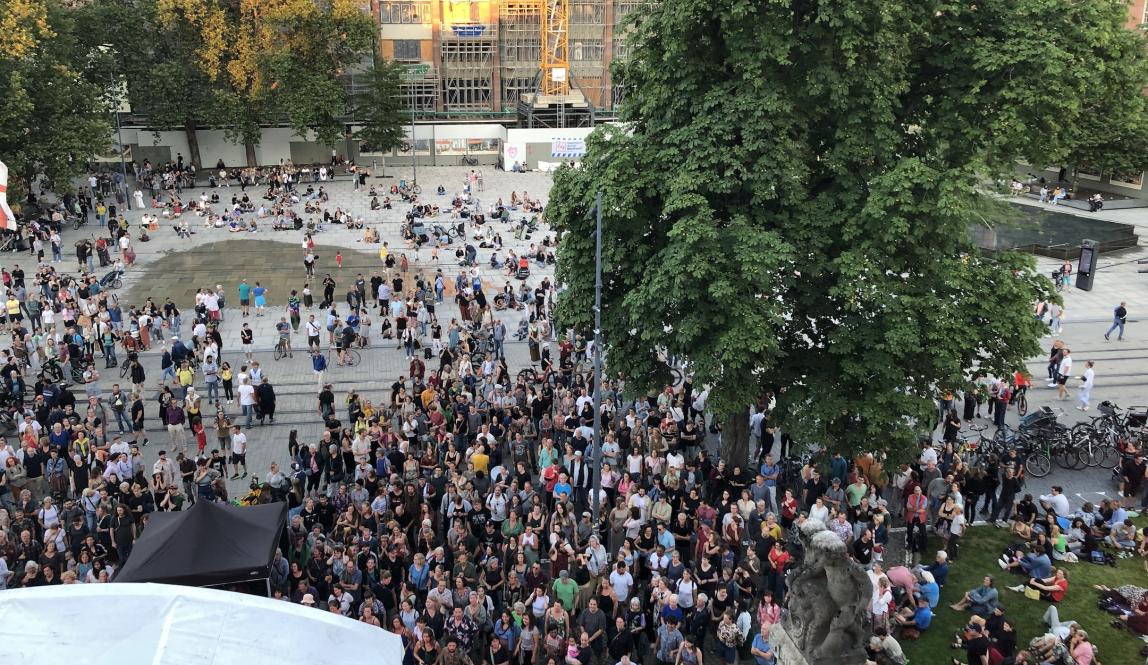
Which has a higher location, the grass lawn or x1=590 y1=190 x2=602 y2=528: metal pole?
x1=590 y1=190 x2=602 y2=528: metal pole

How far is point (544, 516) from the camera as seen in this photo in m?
15.2

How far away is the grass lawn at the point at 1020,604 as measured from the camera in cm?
1359

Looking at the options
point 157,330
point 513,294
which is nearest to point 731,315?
point 513,294

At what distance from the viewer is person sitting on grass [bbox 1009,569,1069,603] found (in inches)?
573

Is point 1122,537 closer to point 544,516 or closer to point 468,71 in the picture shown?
point 544,516

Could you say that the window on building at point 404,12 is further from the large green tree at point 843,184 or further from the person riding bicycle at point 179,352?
the large green tree at point 843,184

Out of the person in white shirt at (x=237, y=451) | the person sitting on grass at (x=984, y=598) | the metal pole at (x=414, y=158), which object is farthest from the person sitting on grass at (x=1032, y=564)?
the metal pole at (x=414, y=158)

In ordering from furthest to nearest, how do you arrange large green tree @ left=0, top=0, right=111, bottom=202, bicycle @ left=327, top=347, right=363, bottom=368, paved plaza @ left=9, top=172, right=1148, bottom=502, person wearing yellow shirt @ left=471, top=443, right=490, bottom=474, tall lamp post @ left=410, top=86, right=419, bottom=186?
tall lamp post @ left=410, top=86, right=419, bottom=186, large green tree @ left=0, top=0, right=111, bottom=202, bicycle @ left=327, top=347, right=363, bottom=368, paved plaza @ left=9, top=172, right=1148, bottom=502, person wearing yellow shirt @ left=471, top=443, right=490, bottom=474

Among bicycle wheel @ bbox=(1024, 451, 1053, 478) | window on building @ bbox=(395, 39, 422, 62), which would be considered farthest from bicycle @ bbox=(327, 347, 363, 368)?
window on building @ bbox=(395, 39, 422, 62)

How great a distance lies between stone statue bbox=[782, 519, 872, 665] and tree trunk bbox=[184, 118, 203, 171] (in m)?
53.1

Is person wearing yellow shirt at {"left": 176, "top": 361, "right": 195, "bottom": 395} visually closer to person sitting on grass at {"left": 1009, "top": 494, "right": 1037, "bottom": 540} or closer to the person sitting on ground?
person sitting on grass at {"left": 1009, "top": 494, "right": 1037, "bottom": 540}

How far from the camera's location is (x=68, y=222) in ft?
141

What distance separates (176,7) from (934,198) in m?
47.4

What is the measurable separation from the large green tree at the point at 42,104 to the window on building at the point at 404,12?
24.2 m
